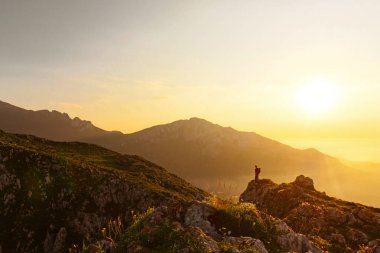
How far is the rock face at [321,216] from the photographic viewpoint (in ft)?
130

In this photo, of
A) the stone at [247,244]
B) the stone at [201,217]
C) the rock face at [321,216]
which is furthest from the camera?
the rock face at [321,216]

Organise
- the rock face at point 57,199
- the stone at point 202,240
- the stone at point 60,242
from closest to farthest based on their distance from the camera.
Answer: the stone at point 202,240, the stone at point 60,242, the rock face at point 57,199

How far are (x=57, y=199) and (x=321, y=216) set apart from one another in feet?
138

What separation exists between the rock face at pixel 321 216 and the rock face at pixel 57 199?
17539mm

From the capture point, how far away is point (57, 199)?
63.2 meters

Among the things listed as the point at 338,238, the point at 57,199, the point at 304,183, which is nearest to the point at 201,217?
the point at 338,238

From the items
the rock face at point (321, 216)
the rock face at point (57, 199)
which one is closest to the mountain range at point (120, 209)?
the rock face at point (57, 199)

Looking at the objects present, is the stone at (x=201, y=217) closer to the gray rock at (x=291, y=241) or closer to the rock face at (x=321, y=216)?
the gray rock at (x=291, y=241)

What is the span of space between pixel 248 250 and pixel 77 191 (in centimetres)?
5519

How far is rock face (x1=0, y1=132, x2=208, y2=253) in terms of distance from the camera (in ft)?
188

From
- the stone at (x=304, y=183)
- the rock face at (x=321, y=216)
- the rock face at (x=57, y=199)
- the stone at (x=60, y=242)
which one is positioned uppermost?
Result: the stone at (x=304, y=183)

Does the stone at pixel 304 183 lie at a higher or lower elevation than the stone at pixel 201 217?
higher

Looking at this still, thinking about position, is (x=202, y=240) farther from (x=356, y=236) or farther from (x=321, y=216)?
(x=321, y=216)

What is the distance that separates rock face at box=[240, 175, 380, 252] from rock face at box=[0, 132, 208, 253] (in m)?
17.5
